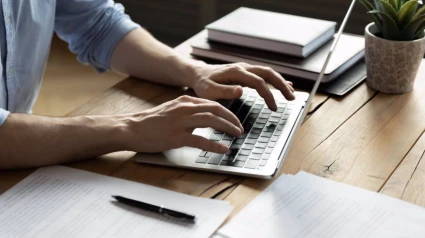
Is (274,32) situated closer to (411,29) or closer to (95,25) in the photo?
(411,29)

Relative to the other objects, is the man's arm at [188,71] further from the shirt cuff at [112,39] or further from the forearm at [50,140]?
the forearm at [50,140]

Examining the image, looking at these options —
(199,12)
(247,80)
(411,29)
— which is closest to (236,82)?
(247,80)

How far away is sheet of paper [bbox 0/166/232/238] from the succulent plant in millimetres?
556

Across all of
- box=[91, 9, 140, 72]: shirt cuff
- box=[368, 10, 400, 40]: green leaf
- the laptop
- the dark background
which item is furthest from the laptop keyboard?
the dark background

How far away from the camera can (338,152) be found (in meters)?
1.08

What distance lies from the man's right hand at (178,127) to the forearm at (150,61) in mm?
247

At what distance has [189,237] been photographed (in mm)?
853

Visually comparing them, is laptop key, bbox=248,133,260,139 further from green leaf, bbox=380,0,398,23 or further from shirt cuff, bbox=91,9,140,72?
shirt cuff, bbox=91,9,140,72

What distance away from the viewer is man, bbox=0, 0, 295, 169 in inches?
41.3

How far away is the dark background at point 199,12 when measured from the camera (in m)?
2.40

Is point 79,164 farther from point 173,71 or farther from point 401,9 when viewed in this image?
point 401,9

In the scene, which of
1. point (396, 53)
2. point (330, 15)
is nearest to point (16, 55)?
point (396, 53)

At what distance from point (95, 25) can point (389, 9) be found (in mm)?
672

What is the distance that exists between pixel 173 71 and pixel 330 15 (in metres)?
1.23
